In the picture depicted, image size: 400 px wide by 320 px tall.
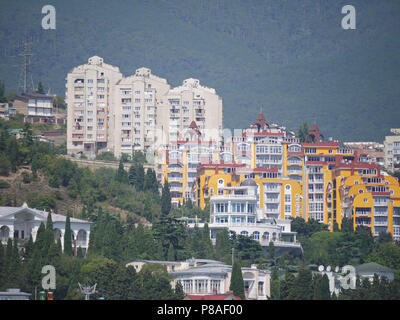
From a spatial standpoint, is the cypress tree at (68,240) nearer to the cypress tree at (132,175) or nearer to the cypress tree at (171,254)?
the cypress tree at (171,254)

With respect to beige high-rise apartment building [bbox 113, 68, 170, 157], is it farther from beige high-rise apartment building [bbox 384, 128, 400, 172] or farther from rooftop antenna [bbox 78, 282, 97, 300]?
rooftop antenna [bbox 78, 282, 97, 300]

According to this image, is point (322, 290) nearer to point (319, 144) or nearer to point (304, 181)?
point (304, 181)

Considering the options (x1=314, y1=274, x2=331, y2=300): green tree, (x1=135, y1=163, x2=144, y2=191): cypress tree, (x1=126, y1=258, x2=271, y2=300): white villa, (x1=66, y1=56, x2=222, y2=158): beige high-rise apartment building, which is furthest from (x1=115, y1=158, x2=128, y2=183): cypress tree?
(x1=314, y1=274, x2=331, y2=300): green tree

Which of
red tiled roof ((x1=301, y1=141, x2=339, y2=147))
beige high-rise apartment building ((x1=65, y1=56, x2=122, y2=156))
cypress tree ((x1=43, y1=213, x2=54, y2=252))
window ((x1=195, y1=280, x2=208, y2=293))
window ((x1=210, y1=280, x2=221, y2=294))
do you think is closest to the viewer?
cypress tree ((x1=43, y1=213, x2=54, y2=252))

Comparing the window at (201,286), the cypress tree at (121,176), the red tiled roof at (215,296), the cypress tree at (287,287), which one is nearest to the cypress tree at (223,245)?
the window at (201,286)

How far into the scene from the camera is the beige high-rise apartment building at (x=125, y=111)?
148 m

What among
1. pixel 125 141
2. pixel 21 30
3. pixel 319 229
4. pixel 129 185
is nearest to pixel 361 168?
pixel 319 229

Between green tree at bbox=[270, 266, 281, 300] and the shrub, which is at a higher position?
the shrub

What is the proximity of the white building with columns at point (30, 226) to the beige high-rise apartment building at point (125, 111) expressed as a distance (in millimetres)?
51471

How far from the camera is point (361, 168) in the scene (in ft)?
397

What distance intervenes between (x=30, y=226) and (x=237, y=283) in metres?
23.0

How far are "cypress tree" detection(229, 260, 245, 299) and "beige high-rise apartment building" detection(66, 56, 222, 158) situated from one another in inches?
2624

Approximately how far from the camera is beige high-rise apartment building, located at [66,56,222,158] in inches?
5846

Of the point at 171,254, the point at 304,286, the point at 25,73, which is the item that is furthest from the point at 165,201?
the point at 25,73
